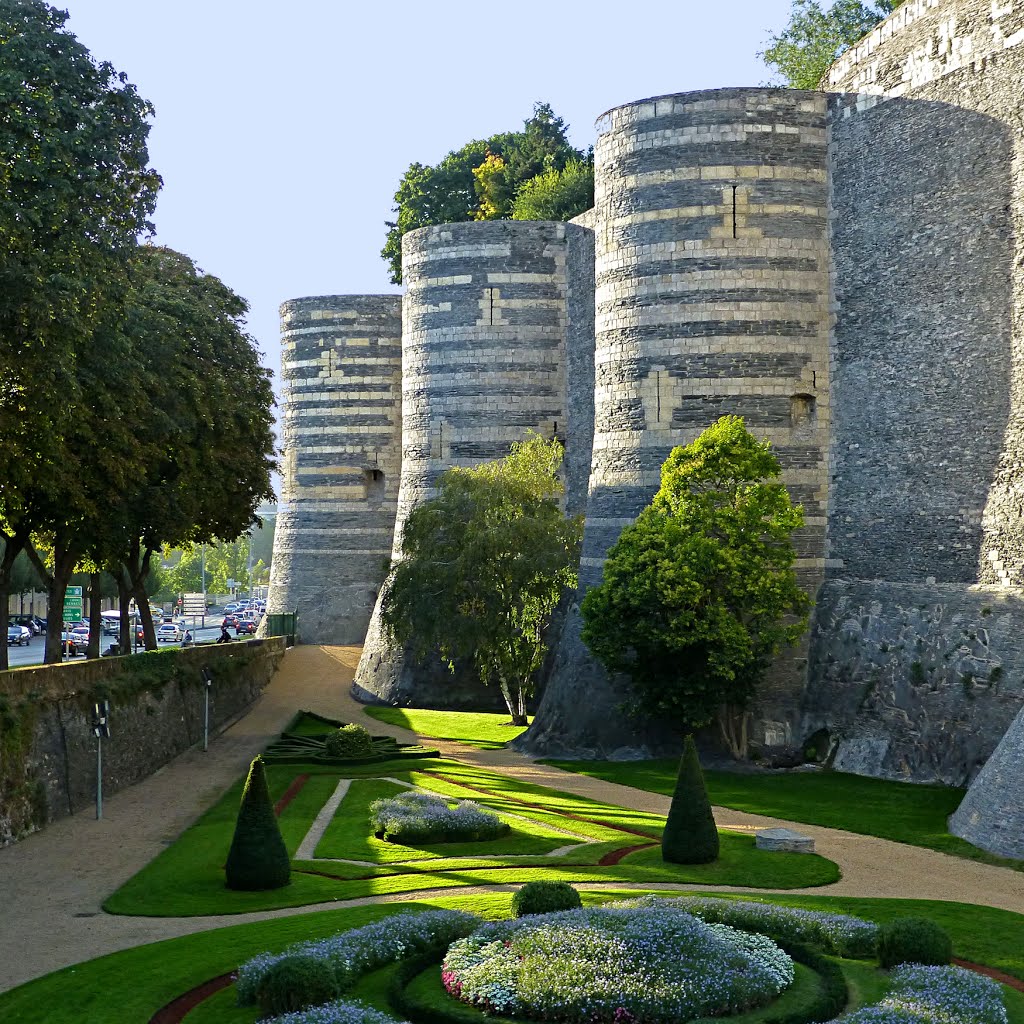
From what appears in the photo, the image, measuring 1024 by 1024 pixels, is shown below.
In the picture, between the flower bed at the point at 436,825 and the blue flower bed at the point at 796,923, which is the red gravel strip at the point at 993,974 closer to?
the blue flower bed at the point at 796,923

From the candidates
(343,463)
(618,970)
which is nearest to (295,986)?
(618,970)

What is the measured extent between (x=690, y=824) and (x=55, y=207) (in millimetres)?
16048

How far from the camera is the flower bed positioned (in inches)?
1132

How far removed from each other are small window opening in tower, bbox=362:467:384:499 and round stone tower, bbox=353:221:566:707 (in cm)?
1178

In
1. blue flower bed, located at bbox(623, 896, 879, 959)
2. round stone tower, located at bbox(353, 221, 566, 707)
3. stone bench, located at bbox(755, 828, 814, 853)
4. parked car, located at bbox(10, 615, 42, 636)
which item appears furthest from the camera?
parked car, located at bbox(10, 615, 42, 636)

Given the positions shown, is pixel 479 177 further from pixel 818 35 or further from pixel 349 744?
pixel 349 744

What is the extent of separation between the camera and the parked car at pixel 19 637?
286 feet

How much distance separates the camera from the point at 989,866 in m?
25.9

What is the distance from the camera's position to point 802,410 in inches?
1537

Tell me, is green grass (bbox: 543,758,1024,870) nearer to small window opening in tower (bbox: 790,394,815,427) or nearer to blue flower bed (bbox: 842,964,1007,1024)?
blue flower bed (bbox: 842,964,1007,1024)

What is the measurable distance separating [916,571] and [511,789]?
10.6m

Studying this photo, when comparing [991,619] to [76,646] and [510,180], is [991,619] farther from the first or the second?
[76,646]

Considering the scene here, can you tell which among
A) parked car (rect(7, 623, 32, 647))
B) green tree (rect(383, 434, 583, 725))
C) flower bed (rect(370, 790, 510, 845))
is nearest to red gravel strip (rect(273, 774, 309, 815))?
flower bed (rect(370, 790, 510, 845))

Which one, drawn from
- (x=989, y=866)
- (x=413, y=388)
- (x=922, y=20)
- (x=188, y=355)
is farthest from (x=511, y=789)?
(x=413, y=388)
